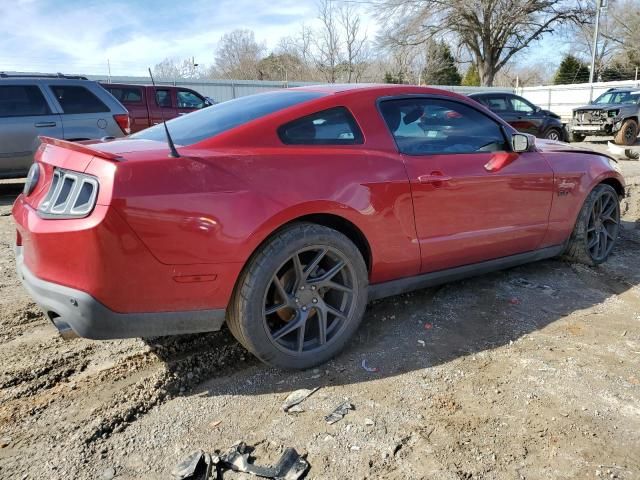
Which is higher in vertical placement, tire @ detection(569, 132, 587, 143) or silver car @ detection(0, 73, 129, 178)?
silver car @ detection(0, 73, 129, 178)

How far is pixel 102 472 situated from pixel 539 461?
1812mm

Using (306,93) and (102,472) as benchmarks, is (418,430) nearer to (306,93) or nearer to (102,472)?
(102,472)

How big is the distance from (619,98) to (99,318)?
766 inches

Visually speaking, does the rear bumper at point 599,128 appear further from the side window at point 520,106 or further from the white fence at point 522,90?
the white fence at point 522,90

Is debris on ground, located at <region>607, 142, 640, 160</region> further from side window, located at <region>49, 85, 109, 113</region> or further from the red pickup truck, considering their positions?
side window, located at <region>49, 85, 109, 113</region>

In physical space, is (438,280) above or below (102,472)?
above

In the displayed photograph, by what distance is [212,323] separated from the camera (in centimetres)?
262

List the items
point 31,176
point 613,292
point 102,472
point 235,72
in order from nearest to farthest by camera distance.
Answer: point 102,472 → point 31,176 → point 613,292 → point 235,72

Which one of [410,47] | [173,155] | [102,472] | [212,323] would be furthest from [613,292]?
[410,47]

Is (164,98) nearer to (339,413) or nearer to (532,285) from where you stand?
(532,285)

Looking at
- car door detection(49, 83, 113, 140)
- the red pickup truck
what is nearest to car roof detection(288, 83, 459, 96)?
car door detection(49, 83, 113, 140)

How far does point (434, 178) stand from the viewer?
330 centimetres

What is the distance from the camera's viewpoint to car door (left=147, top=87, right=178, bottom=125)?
12.5 m

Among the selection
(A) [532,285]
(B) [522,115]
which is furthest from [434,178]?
(B) [522,115]
